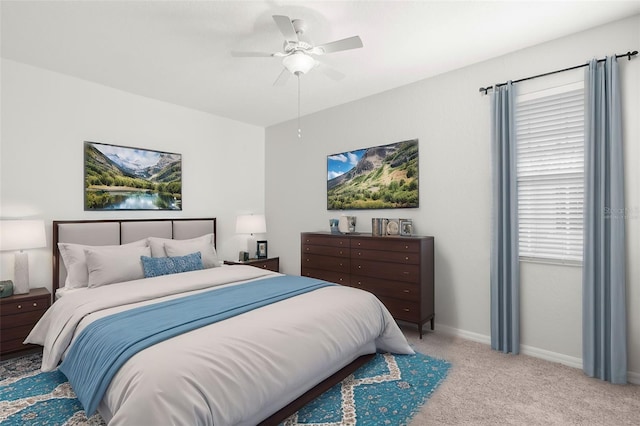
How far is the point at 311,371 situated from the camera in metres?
2.10

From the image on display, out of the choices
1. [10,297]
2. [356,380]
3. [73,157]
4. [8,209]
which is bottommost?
[356,380]

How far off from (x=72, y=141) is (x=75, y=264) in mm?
1384

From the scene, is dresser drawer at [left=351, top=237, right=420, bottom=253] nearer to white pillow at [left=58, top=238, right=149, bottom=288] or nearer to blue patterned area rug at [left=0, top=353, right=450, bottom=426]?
blue patterned area rug at [left=0, top=353, right=450, bottom=426]

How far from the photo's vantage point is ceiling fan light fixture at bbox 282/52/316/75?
2611 mm

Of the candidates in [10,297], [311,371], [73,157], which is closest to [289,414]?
[311,371]

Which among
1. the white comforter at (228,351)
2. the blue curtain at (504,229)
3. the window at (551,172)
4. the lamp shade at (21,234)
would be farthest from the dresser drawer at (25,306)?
the window at (551,172)

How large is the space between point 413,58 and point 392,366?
113 inches

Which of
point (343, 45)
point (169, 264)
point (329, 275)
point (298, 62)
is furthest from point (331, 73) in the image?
point (169, 264)

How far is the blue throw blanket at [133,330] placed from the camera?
1.72m

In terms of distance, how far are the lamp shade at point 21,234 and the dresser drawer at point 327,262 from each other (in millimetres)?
2805

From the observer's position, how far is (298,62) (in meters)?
2.63

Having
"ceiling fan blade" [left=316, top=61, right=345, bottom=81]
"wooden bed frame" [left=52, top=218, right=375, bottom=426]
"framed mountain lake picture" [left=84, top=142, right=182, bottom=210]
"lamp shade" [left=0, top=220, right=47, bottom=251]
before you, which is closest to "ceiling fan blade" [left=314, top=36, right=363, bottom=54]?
"ceiling fan blade" [left=316, top=61, right=345, bottom=81]

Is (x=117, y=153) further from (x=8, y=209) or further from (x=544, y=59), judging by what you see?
(x=544, y=59)

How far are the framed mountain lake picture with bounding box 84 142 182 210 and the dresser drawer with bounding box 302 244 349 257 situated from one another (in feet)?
6.07
